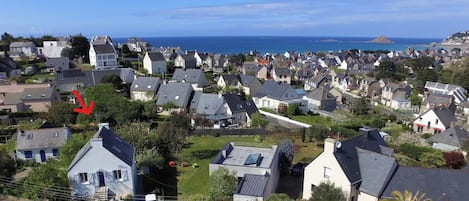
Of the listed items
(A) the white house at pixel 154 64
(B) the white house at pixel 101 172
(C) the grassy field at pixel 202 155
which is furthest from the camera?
(A) the white house at pixel 154 64

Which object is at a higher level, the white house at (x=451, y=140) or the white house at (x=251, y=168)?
the white house at (x=251, y=168)

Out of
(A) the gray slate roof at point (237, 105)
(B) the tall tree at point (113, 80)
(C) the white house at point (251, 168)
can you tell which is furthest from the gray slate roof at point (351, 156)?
(B) the tall tree at point (113, 80)

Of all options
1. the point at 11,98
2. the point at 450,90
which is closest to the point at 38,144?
the point at 11,98

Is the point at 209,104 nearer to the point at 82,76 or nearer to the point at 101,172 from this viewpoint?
the point at 101,172

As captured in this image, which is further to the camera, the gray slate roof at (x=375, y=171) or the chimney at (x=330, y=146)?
the chimney at (x=330, y=146)

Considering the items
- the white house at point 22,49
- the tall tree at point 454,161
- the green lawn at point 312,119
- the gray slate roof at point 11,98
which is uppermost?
the white house at point 22,49

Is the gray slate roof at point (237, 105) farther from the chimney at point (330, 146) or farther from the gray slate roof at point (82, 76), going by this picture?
the gray slate roof at point (82, 76)

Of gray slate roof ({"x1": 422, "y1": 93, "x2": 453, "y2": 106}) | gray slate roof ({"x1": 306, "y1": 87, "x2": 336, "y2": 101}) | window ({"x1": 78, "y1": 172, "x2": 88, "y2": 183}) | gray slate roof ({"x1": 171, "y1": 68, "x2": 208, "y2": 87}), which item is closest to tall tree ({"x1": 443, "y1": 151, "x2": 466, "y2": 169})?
window ({"x1": 78, "y1": 172, "x2": 88, "y2": 183})

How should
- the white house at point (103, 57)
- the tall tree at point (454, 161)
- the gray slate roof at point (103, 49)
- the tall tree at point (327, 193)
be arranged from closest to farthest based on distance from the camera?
the tall tree at point (327, 193), the tall tree at point (454, 161), the white house at point (103, 57), the gray slate roof at point (103, 49)

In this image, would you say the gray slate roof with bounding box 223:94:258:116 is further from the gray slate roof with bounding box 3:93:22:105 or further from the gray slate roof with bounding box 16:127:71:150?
the gray slate roof with bounding box 3:93:22:105
